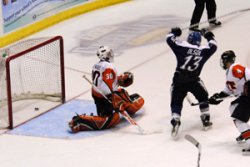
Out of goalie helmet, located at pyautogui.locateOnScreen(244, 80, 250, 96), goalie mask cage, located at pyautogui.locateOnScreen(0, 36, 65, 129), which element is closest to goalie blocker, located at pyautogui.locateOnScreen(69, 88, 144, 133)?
goalie mask cage, located at pyautogui.locateOnScreen(0, 36, 65, 129)

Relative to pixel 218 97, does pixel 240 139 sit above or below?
below

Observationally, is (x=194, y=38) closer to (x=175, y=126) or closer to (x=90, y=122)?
(x=175, y=126)

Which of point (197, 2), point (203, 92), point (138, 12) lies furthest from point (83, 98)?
point (138, 12)

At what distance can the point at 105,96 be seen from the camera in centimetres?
634

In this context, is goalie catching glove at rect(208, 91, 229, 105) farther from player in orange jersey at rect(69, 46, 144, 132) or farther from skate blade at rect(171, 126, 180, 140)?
player in orange jersey at rect(69, 46, 144, 132)

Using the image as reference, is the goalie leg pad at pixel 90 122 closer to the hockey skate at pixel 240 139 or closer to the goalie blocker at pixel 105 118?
the goalie blocker at pixel 105 118

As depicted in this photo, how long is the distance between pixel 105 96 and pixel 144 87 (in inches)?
50.0

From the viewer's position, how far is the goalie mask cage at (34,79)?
270 inches

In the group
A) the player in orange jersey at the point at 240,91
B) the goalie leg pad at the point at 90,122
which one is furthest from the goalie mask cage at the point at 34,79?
the player in orange jersey at the point at 240,91

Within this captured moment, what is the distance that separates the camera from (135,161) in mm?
5625

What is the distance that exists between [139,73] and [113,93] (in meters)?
1.75

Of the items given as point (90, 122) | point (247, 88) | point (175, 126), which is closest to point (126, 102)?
point (90, 122)

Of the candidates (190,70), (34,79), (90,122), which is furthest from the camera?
(34,79)

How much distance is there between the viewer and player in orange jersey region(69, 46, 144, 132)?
626 centimetres
